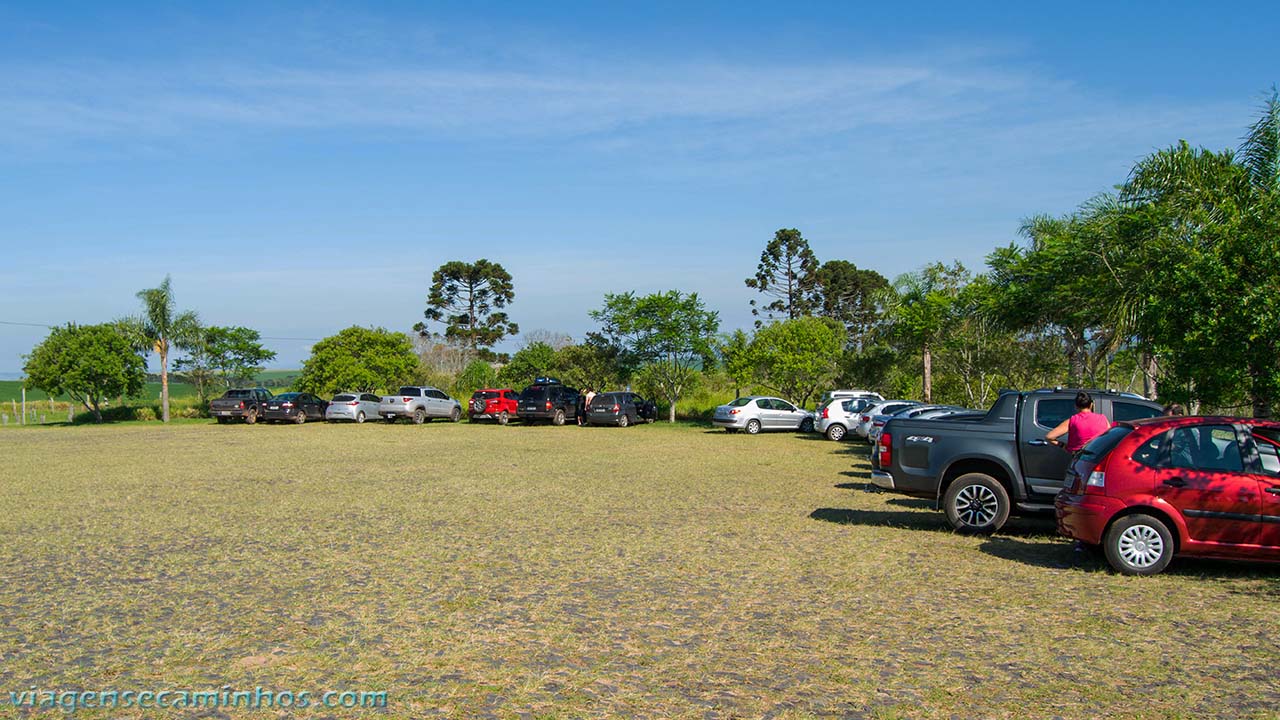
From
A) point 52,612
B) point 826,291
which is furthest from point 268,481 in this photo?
point 826,291

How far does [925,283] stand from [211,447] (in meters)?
24.7

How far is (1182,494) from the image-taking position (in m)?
8.63

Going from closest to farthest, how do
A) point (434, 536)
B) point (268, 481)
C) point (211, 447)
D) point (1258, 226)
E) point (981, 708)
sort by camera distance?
point (981, 708), point (434, 536), point (1258, 226), point (268, 481), point (211, 447)

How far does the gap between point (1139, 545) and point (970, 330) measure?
1096 inches

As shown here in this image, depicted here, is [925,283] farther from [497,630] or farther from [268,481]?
[497,630]

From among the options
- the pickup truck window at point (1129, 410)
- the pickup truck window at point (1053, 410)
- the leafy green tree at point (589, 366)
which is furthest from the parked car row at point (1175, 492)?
the leafy green tree at point (589, 366)

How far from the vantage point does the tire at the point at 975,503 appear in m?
11.3

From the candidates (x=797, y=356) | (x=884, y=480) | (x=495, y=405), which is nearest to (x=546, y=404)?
(x=495, y=405)

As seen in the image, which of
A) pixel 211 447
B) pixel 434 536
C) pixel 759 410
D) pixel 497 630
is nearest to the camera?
pixel 497 630

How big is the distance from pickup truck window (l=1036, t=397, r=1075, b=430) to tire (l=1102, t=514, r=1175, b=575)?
286cm

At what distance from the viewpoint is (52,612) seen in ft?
24.7

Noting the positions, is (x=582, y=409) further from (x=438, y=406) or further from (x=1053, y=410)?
(x=1053, y=410)

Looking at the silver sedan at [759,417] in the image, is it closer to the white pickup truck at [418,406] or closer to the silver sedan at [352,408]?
the white pickup truck at [418,406]

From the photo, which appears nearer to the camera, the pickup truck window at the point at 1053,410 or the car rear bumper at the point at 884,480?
the pickup truck window at the point at 1053,410
